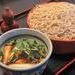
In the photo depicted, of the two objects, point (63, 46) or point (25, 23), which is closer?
point (63, 46)

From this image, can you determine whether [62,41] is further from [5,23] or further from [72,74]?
[5,23]

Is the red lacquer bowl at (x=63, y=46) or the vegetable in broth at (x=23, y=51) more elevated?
the vegetable in broth at (x=23, y=51)

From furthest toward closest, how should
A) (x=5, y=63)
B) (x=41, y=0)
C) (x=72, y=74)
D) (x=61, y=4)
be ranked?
(x=41, y=0)
(x=61, y=4)
(x=72, y=74)
(x=5, y=63)

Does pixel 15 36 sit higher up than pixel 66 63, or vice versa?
pixel 15 36

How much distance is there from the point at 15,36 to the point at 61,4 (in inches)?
11.9

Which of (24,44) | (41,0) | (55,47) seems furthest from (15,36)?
(41,0)

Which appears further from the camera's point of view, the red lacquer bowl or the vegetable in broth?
the red lacquer bowl

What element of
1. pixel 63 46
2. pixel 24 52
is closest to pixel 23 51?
pixel 24 52

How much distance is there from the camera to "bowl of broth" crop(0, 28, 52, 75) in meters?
0.53

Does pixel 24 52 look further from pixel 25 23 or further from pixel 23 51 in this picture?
pixel 25 23

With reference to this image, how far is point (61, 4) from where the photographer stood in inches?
32.6

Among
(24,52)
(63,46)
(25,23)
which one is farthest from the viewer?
(25,23)

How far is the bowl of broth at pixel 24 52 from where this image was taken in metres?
0.53

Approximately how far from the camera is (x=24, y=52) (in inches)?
22.5
